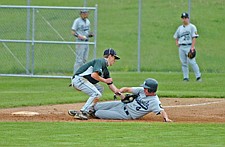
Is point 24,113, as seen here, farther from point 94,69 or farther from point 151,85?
point 151,85

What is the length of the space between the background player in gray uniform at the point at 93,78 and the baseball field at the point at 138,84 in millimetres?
335

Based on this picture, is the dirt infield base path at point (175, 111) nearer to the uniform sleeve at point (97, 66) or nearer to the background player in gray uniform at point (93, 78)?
the background player in gray uniform at point (93, 78)

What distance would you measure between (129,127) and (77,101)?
4.84m

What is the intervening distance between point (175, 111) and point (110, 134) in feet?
13.0

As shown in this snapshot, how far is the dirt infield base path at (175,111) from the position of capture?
555 inches

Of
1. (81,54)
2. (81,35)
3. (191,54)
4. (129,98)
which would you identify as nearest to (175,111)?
(129,98)

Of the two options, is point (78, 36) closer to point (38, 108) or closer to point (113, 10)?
point (38, 108)

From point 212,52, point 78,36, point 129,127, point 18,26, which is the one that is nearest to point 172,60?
point 212,52

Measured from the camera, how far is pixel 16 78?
78.8 ft

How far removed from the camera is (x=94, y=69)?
44.7ft

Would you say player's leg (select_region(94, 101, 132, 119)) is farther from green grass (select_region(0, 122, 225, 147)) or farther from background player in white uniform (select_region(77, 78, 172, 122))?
green grass (select_region(0, 122, 225, 147))

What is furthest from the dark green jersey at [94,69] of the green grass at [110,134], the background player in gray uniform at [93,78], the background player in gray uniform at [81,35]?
the background player in gray uniform at [81,35]

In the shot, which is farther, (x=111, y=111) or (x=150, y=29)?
(x=150, y=29)

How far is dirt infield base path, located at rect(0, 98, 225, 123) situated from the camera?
14109 mm
